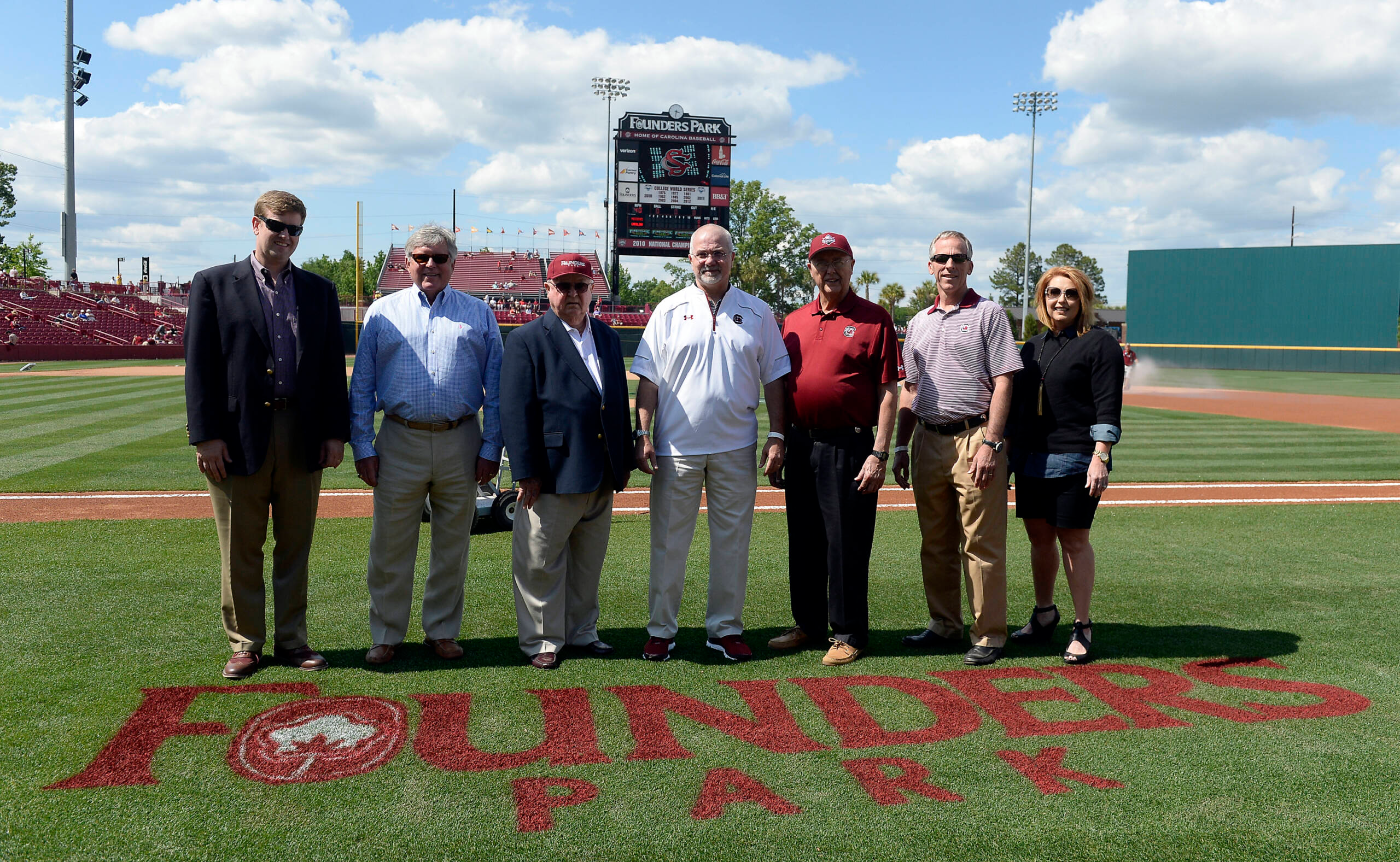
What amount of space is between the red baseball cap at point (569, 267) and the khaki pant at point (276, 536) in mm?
1355

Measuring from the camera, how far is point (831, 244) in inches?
174

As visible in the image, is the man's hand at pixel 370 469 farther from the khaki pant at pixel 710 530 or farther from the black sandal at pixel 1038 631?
the black sandal at pixel 1038 631

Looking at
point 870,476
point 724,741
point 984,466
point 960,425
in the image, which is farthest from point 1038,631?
point 724,741

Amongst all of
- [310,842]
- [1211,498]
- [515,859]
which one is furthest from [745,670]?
[1211,498]

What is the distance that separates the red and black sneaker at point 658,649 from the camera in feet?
14.1

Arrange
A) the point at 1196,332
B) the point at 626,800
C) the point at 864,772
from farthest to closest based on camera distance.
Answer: the point at 1196,332, the point at 864,772, the point at 626,800

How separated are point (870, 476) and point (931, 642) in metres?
0.99

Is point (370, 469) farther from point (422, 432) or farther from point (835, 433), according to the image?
point (835, 433)

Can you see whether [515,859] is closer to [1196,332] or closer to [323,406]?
[323,406]

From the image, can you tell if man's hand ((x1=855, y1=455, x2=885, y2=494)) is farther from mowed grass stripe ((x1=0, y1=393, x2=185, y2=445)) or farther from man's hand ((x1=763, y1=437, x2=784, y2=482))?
mowed grass stripe ((x1=0, y1=393, x2=185, y2=445))

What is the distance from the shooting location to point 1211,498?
9.17 meters

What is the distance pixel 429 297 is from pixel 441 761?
2144 mm

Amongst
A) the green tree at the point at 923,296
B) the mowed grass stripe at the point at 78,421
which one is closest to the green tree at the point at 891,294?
the green tree at the point at 923,296

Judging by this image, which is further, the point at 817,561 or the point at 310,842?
the point at 817,561
